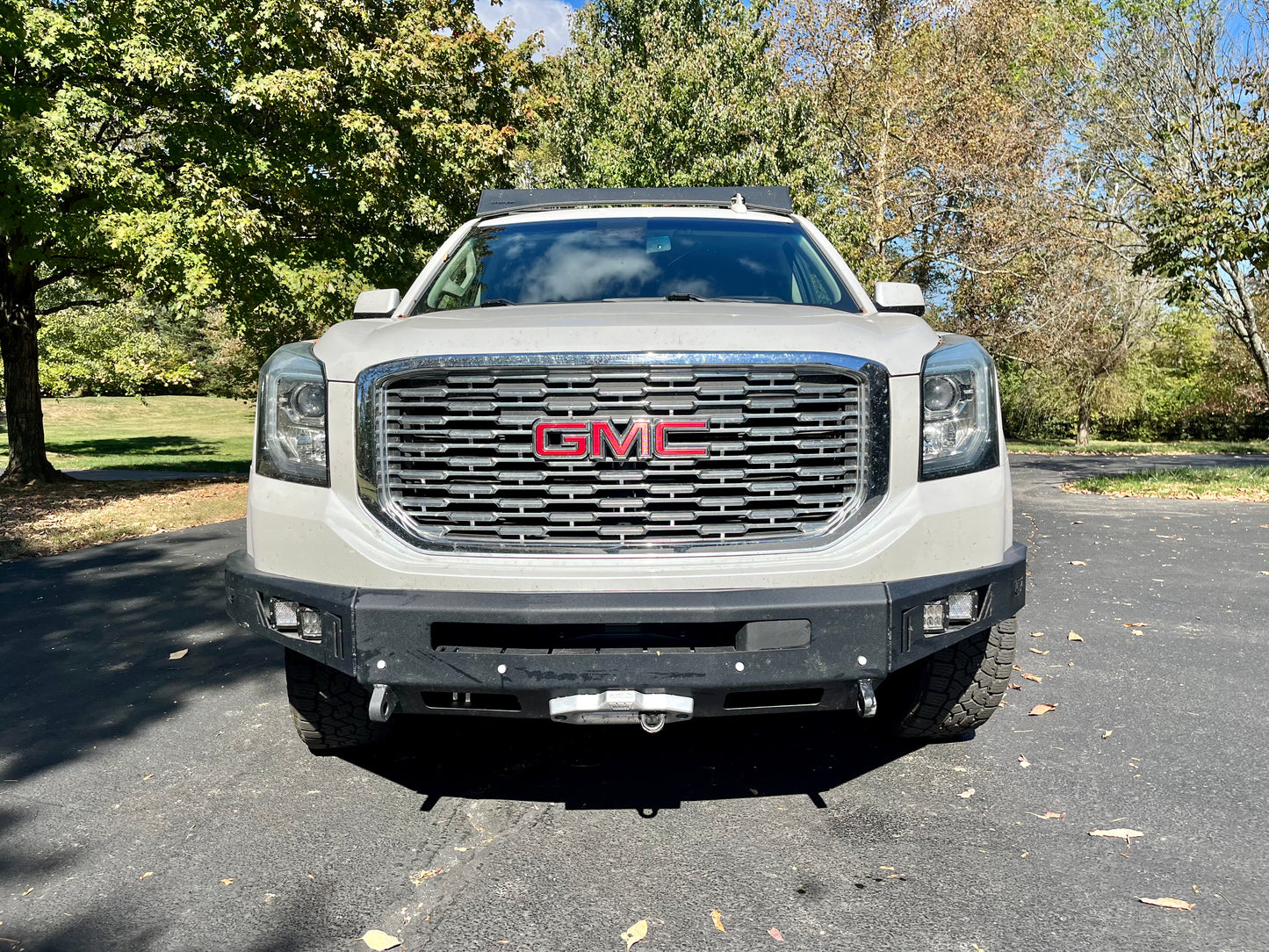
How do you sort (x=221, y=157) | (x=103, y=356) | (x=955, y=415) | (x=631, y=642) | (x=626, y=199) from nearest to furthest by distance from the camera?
(x=631, y=642) < (x=955, y=415) < (x=626, y=199) < (x=221, y=157) < (x=103, y=356)

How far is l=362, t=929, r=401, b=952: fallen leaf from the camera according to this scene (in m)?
2.59

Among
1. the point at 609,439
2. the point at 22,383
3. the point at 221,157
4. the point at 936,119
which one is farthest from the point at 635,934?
the point at 936,119

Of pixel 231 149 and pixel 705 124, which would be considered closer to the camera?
pixel 231 149

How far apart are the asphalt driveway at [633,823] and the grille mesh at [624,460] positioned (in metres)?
1.00

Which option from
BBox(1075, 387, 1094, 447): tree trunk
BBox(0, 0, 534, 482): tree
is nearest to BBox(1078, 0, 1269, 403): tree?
BBox(0, 0, 534, 482): tree

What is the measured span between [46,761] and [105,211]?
371 inches

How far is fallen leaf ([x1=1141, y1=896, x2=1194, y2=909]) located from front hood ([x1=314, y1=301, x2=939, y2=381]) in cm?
164

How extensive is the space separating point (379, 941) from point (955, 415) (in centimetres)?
225

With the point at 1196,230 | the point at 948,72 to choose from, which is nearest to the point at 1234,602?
the point at 1196,230

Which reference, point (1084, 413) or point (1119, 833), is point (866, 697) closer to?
point (1119, 833)

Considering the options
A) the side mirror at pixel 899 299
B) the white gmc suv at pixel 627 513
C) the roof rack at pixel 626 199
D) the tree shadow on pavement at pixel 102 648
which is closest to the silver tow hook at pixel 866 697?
the white gmc suv at pixel 627 513

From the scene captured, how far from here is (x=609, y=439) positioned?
9.74ft

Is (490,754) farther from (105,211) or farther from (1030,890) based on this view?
(105,211)

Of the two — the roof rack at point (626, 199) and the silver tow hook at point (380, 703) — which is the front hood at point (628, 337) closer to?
the silver tow hook at point (380, 703)
